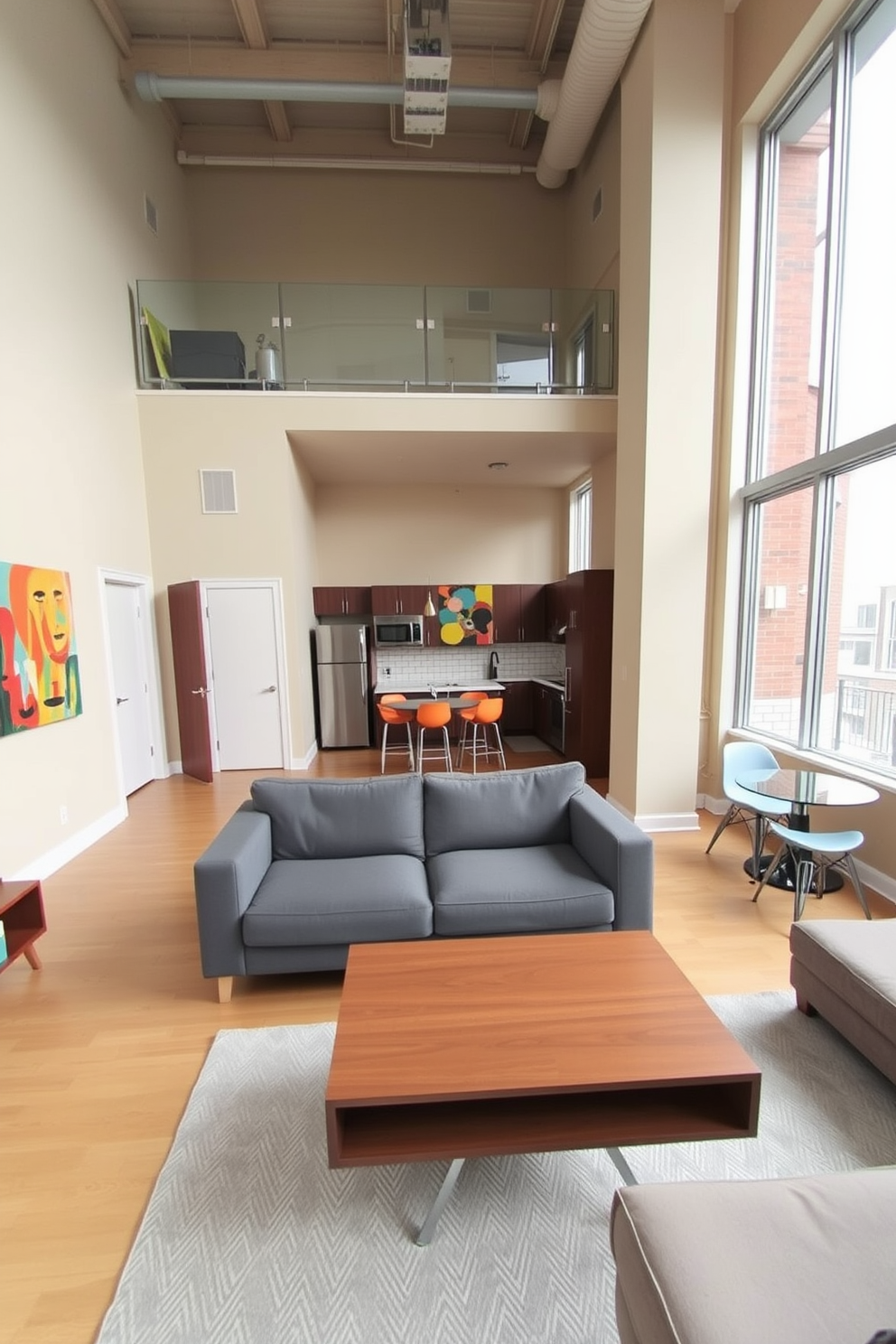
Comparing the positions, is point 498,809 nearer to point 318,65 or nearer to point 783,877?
point 783,877

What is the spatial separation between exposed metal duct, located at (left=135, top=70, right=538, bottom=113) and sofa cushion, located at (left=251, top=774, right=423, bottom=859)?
22.7 ft

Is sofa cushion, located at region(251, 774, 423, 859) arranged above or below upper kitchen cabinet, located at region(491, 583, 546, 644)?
below

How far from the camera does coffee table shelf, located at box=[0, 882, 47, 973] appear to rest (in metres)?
2.64

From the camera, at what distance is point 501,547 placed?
8117mm

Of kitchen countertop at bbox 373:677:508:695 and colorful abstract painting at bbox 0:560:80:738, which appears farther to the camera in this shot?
kitchen countertop at bbox 373:677:508:695

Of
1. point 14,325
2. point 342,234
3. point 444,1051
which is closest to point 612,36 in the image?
point 342,234

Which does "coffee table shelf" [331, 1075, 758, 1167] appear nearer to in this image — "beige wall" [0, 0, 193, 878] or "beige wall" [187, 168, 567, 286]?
"beige wall" [0, 0, 193, 878]

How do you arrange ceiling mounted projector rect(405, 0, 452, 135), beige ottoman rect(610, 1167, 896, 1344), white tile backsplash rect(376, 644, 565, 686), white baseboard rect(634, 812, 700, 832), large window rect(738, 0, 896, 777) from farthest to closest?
white tile backsplash rect(376, 644, 565, 686) < ceiling mounted projector rect(405, 0, 452, 135) < white baseboard rect(634, 812, 700, 832) < large window rect(738, 0, 896, 777) < beige ottoman rect(610, 1167, 896, 1344)

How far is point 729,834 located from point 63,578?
17.2 feet

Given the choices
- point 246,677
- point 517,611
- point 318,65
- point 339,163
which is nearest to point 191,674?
point 246,677

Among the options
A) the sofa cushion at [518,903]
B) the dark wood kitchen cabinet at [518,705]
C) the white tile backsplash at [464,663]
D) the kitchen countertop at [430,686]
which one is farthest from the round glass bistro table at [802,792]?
the white tile backsplash at [464,663]

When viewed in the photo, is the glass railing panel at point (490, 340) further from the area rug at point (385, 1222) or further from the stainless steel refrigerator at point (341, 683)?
the area rug at point (385, 1222)

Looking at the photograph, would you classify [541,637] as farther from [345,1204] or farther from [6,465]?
[345,1204]

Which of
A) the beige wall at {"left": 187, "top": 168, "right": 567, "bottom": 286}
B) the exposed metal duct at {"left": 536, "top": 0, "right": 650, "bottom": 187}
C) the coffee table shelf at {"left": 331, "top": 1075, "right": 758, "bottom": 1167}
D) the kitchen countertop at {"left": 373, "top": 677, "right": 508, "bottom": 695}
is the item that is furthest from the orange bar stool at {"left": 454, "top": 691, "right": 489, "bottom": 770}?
the beige wall at {"left": 187, "top": 168, "right": 567, "bottom": 286}
